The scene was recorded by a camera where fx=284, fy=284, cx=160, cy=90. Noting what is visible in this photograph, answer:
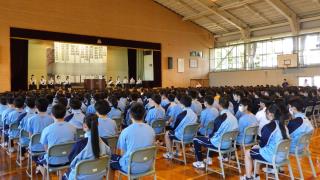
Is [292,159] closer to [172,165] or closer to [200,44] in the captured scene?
[172,165]

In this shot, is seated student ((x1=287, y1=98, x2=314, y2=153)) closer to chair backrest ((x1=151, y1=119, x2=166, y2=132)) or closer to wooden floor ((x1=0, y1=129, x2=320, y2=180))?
wooden floor ((x1=0, y1=129, x2=320, y2=180))

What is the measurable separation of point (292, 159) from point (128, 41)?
17429 mm

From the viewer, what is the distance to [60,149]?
3.73 metres

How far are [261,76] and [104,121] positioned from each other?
68.1 ft

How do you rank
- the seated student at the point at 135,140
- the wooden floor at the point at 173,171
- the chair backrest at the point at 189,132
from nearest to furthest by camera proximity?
the seated student at the point at 135,140
the wooden floor at the point at 173,171
the chair backrest at the point at 189,132

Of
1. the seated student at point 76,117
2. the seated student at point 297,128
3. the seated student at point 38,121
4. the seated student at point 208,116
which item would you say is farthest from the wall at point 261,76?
the seated student at point 38,121

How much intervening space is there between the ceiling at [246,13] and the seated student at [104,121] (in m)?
17.5

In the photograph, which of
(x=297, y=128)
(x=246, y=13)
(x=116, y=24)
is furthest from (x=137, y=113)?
(x=246, y=13)

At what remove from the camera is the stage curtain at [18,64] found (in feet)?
55.7

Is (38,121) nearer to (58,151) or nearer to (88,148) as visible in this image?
(58,151)

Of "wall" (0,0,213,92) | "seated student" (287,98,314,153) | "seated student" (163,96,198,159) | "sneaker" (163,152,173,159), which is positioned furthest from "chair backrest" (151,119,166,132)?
"wall" (0,0,213,92)

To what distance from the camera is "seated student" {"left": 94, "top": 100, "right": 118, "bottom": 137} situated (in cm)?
424

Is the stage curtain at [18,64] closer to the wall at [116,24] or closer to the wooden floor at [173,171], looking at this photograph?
the wall at [116,24]

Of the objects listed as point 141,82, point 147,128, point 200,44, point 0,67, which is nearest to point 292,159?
point 147,128
